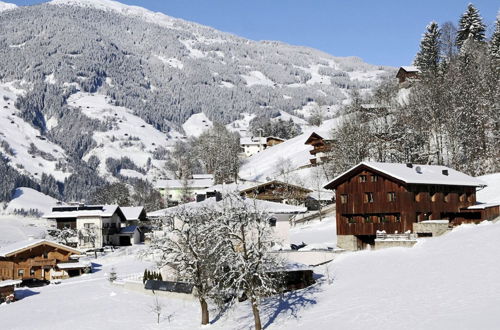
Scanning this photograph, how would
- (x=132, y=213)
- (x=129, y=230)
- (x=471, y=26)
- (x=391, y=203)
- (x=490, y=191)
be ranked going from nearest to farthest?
(x=391, y=203)
(x=490, y=191)
(x=129, y=230)
(x=471, y=26)
(x=132, y=213)

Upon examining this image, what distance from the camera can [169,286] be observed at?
52469 mm

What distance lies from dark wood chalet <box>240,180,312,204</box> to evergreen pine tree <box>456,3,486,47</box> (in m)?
46.1

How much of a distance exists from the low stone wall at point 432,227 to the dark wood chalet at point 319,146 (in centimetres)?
6466

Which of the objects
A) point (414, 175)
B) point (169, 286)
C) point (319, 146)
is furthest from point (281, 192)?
point (169, 286)

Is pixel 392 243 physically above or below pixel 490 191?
below

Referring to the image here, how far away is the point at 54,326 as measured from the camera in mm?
46719

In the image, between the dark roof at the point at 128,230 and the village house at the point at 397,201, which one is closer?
the village house at the point at 397,201

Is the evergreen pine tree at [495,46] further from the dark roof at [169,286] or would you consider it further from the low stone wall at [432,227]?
the dark roof at [169,286]

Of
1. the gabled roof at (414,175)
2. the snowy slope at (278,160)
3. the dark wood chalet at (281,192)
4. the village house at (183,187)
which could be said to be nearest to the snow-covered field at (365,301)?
A: the gabled roof at (414,175)

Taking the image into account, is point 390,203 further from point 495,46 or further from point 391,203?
point 495,46

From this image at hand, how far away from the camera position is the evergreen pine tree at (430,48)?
118 meters

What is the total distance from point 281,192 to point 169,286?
51668mm

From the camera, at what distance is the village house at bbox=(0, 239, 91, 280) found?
7731 centimetres

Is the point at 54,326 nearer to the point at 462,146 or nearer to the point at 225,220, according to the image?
the point at 225,220
